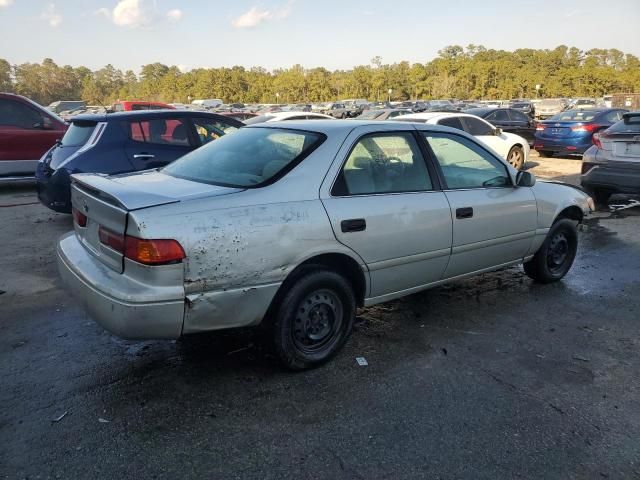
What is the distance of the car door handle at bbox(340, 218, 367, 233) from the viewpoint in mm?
3184

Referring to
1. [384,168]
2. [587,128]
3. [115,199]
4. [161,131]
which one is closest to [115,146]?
[161,131]

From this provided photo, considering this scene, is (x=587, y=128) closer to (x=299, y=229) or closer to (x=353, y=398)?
(x=299, y=229)

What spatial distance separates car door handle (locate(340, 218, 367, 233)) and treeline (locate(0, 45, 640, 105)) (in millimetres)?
78788

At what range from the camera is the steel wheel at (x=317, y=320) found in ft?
10.5

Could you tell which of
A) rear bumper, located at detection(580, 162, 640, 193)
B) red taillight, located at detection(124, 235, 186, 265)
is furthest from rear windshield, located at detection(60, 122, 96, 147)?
rear bumper, located at detection(580, 162, 640, 193)

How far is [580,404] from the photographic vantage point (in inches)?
115

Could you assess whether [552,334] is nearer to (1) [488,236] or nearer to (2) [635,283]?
(1) [488,236]

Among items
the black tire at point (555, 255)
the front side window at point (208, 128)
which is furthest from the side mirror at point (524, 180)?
the front side window at point (208, 128)

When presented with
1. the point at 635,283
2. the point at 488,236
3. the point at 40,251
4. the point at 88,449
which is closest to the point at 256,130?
the point at 488,236

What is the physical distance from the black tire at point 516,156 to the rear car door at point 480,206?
837 centimetres

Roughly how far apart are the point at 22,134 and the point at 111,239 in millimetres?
8295

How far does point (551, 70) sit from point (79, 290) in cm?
9727

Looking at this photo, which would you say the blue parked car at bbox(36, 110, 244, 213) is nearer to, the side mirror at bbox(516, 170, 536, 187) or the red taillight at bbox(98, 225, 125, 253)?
the red taillight at bbox(98, 225, 125, 253)

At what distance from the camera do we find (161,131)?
23.4ft
